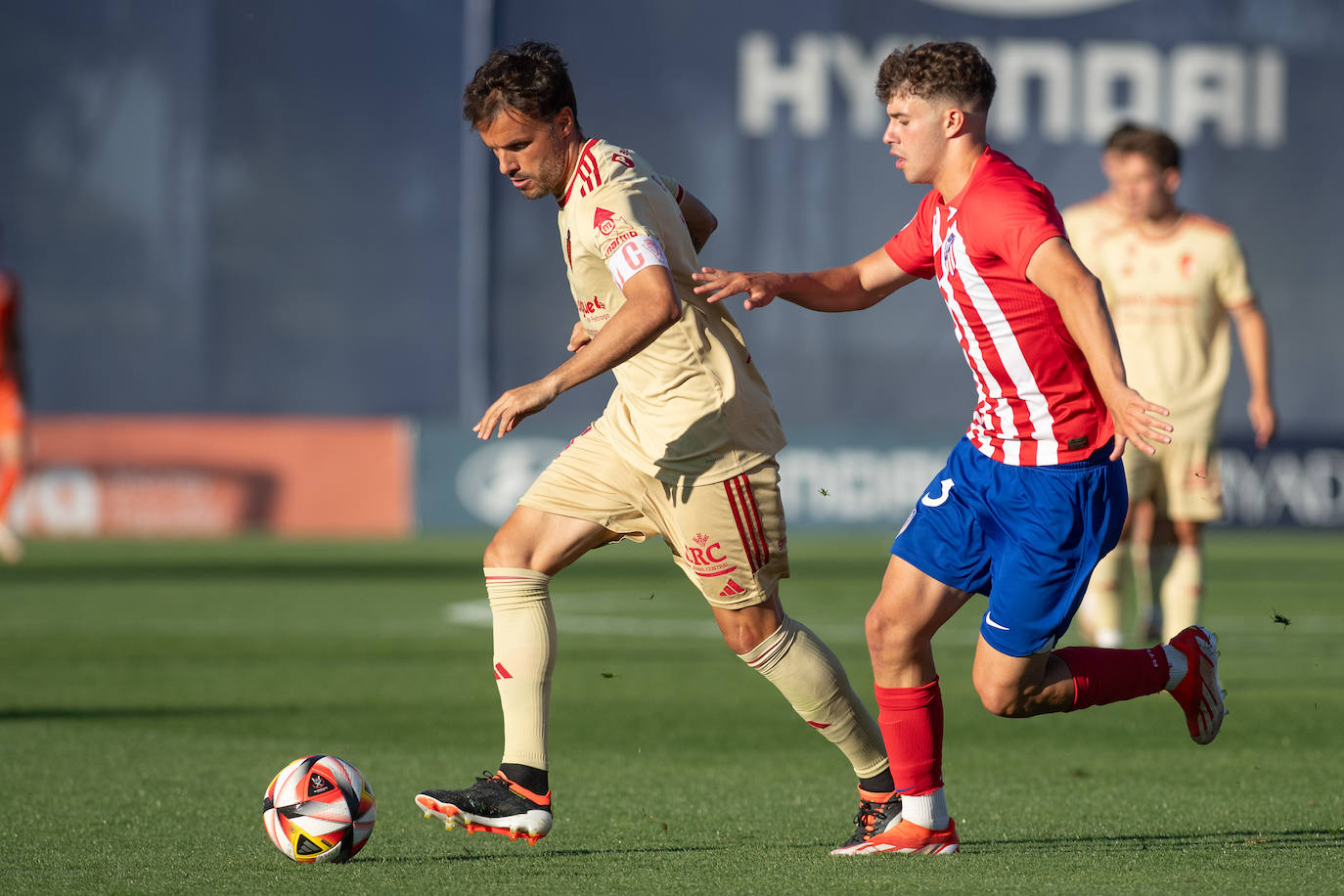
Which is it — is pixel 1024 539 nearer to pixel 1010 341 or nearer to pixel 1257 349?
pixel 1010 341

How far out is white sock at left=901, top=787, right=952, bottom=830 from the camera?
4977 millimetres

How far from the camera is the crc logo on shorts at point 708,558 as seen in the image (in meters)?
5.20

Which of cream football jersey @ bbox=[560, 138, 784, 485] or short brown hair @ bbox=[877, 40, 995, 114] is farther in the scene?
cream football jersey @ bbox=[560, 138, 784, 485]

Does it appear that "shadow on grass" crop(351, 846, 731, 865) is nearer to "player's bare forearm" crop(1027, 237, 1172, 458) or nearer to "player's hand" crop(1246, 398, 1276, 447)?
"player's bare forearm" crop(1027, 237, 1172, 458)

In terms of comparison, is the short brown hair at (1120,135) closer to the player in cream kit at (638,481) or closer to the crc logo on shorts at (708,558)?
the player in cream kit at (638,481)

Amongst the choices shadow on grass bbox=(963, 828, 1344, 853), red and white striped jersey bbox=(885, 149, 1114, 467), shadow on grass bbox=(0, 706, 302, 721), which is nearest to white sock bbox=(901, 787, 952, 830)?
shadow on grass bbox=(963, 828, 1344, 853)

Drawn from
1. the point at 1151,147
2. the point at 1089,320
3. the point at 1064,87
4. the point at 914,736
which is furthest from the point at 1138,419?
the point at 1064,87

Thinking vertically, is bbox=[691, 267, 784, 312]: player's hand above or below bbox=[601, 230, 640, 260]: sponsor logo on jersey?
below

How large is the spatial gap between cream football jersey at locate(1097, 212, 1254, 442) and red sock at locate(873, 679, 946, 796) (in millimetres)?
4538

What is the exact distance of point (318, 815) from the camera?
4.80 meters

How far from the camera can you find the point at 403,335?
2208 cm

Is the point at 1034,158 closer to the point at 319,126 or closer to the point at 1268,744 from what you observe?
the point at 319,126

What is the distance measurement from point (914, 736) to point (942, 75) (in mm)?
1663

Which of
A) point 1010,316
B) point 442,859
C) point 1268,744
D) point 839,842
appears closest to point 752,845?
point 839,842
